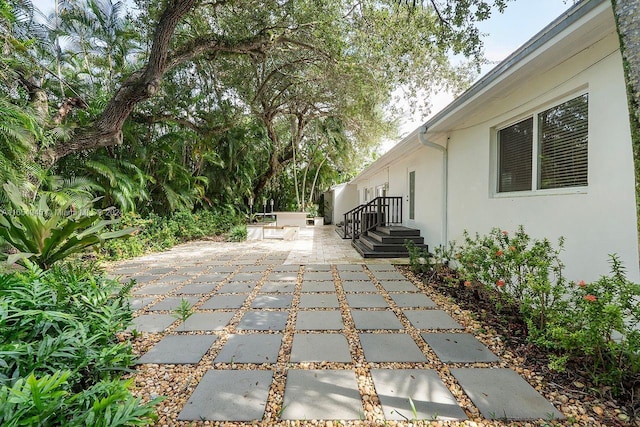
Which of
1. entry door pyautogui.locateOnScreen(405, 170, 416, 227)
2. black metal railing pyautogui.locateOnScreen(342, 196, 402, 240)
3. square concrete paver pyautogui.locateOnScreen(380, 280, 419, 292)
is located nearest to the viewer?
square concrete paver pyautogui.locateOnScreen(380, 280, 419, 292)

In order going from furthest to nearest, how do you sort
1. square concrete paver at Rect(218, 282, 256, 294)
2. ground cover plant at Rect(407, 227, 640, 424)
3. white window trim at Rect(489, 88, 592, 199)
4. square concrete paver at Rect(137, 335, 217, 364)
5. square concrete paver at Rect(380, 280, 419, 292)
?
square concrete paver at Rect(380, 280, 419, 292)
square concrete paver at Rect(218, 282, 256, 294)
white window trim at Rect(489, 88, 592, 199)
square concrete paver at Rect(137, 335, 217, 364)
ground cover plant at Rect(407, 227, 640, 424)

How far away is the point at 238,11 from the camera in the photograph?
20.9ft

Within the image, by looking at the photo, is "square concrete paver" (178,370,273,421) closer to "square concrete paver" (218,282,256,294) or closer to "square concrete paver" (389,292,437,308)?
"square concrete paver" (218,282,256,294)

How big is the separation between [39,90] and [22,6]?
4.85 feet

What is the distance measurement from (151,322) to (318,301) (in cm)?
202

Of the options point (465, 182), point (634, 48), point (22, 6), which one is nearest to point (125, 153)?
point (22, 6)

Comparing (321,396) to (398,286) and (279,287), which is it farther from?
(398,286)

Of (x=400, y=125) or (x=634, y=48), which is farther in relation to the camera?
(x=400, y=125)

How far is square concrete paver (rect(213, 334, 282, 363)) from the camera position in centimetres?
246

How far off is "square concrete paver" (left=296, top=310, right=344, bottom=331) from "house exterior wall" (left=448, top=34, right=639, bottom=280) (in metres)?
2.58

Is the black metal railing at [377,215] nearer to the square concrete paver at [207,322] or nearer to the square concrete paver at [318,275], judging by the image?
the square concrete paver at [318,275]

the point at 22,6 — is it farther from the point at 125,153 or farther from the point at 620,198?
the point at 620,198

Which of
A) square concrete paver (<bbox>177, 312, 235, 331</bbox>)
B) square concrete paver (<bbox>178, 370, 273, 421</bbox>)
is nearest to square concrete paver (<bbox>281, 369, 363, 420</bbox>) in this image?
square concrete paver (<bbox>178, 370, 273, 421</bbox>)

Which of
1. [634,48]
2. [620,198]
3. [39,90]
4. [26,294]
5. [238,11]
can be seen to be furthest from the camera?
[238,11]
